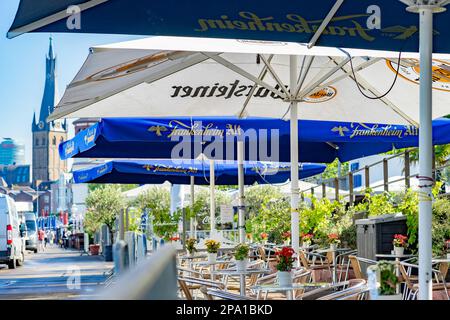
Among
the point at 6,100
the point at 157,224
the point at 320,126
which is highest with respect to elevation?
the point at 6,100

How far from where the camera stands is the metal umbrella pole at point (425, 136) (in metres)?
5.52

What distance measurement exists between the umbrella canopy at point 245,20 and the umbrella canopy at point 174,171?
37.0ft

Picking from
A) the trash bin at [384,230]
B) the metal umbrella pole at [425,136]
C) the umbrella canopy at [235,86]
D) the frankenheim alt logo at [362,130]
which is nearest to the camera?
the metal umbrella pole at [425,136]

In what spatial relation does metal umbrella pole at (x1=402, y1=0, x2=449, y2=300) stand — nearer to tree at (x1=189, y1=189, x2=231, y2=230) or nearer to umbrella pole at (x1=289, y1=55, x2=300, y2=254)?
umbrella pole at (x1=289, y1=55, x2=300, y2=254)

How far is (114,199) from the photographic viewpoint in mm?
65250

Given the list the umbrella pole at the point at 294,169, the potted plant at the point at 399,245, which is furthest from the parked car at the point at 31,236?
the umbrella pole at the point at 294,169

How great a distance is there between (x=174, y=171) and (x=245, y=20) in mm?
11990

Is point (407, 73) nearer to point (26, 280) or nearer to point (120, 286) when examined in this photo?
point (120, 286)

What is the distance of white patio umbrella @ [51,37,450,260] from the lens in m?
8.27

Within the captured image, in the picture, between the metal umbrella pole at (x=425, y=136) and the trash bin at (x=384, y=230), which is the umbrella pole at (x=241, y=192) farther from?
the metal umbrella pole at (x=425, y=136)

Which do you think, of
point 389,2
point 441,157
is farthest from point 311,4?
point 441,157

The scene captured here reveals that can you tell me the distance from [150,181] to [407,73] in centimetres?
1059

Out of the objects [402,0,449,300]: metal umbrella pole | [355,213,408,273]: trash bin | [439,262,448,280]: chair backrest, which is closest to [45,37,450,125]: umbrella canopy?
[355,213,408,273]: trash bin

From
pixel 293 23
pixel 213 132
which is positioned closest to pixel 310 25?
pixel 293 23
